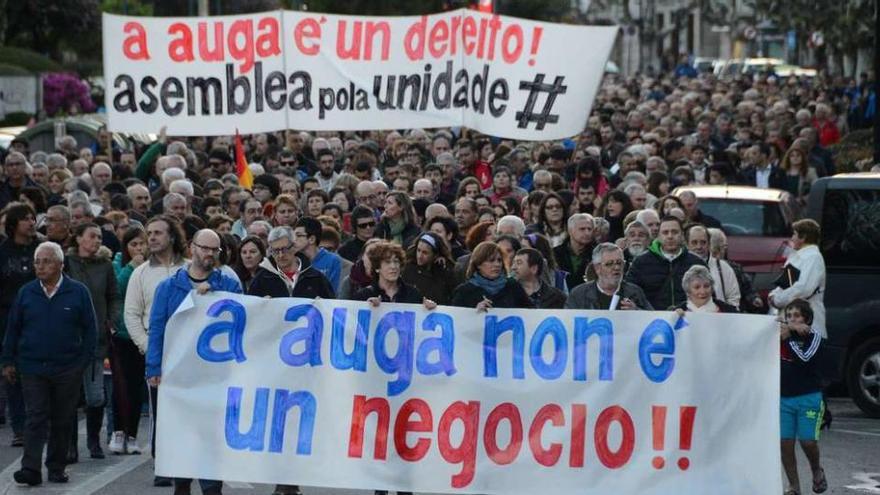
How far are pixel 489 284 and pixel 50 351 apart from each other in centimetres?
256

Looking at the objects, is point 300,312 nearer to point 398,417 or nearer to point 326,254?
point 398,417

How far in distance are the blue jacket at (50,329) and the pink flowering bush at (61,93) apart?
32.4 meters

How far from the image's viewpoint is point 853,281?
15.3 meters

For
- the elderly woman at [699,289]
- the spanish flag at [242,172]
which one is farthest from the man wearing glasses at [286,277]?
the spanish flag at [242,172]

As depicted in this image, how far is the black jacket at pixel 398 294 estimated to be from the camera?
1091 centimetres

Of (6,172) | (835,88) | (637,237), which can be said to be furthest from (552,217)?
(835,88)

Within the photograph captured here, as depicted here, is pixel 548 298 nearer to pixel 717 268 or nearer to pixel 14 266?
pixel 717 268

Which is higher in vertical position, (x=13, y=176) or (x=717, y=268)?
(x=13, y=176)

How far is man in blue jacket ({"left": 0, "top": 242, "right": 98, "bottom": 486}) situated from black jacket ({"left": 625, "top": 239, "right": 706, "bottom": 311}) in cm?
340

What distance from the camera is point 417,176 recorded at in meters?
20.2

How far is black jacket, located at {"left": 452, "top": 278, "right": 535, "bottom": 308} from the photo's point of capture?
11.1m

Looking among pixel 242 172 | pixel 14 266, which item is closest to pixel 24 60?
pixel 242 172

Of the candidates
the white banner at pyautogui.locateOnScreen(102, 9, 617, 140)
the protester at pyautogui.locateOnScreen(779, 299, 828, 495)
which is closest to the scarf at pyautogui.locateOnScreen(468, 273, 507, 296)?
the protester at pyautogui.locateOnScreen(779, 299, 828, 495)

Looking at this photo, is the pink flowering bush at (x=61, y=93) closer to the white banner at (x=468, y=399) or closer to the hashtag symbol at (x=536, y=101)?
the hashtag symbol at (x=536, y=101)
